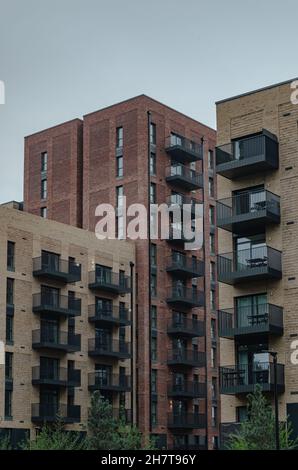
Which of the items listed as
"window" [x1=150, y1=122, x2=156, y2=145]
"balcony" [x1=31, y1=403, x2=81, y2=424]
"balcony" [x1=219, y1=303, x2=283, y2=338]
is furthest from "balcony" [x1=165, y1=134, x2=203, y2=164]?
"balcony" [x1=219, y1=303, x2=283, y2=338]

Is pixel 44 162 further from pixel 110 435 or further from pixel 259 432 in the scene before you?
pixel 259 432

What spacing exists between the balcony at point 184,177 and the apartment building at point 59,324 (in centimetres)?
963

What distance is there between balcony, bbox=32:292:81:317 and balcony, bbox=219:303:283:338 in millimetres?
22641

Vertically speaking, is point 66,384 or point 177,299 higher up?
point 177,299

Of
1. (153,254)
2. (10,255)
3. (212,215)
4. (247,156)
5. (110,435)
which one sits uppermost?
(212,215)

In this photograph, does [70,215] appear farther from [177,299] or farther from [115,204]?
[177,299]

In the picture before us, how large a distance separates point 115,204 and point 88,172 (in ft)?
15.4

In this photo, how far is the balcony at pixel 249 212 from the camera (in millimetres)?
48281

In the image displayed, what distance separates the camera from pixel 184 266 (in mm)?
83938

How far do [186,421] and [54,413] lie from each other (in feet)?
52.0

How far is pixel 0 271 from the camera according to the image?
67000 mm

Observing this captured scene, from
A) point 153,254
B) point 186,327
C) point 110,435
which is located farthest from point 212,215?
point 110,435
